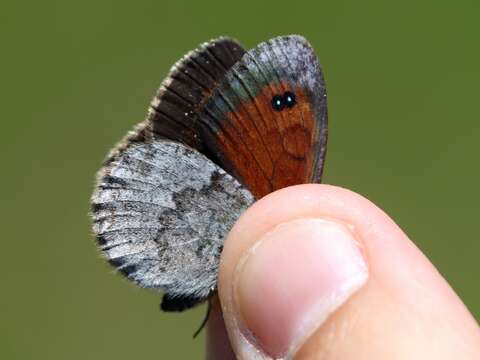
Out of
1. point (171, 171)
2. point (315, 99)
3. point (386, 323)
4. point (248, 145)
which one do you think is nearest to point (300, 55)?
point (315, 99)

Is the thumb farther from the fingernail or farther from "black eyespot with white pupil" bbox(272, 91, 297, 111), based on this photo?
"black eyespot with white pupil" bbox(272, 91, 297, 111)

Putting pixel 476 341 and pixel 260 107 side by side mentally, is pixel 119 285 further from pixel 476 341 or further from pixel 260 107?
pixel 476 341

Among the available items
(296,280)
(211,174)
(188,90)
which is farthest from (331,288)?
(188,90)

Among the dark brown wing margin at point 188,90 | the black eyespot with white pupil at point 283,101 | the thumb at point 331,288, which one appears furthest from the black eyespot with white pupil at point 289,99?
the thumb at point 331,288

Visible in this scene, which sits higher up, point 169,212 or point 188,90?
point 188,90

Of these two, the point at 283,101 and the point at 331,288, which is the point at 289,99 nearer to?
the point at 283,101

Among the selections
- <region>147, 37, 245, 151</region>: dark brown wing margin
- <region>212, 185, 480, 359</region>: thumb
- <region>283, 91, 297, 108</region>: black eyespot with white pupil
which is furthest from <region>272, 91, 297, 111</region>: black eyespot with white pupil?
<region>212, 185, 480, 359</region>: thumb

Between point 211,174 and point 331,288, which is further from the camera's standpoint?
point 211,174
